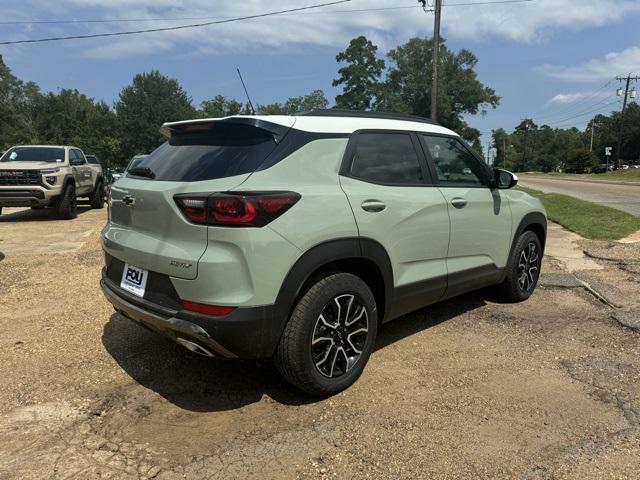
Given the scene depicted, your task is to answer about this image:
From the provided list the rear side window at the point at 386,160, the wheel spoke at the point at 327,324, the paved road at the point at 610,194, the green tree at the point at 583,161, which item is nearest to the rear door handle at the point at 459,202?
the rear side window at the point at 386,160

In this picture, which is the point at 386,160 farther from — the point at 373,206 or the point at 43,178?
the point at 43,178

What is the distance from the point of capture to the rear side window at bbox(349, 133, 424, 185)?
3.48 meters

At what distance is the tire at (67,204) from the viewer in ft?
40.3

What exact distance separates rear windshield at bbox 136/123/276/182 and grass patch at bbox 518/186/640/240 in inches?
318

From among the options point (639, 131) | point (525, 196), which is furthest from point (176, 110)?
point (639, 131)

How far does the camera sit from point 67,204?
1241 cm

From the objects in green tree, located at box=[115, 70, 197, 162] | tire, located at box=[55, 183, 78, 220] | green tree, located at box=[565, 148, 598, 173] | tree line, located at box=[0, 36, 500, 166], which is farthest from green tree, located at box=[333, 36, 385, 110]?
tire, located at box=[55, 183, 78, 220]

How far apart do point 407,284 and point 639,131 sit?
100301mm

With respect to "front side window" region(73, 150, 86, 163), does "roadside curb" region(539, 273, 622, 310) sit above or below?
below

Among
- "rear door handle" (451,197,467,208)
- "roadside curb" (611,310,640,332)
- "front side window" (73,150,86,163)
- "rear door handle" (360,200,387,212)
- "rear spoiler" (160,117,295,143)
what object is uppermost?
"rear spoiler" (160,117,295,143)

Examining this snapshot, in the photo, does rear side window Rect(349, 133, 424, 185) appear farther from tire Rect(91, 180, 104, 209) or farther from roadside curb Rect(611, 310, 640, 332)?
tire Rect(91, 180, 104, 209)

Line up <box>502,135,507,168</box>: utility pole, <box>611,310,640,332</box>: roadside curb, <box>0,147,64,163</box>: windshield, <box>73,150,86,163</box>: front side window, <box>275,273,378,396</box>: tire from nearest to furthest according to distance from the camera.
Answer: <box>275,273,378,396</box>: tire < <box>611,310,640,332</box>: roadside curb < <box>0,147,64,163</box>: windshield < <box>73,150,86,163</box>: front side window < <box>502,135,507,168</box>: utility pole

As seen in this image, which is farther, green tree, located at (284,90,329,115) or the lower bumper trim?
green tree, located at (284,90,329,115)

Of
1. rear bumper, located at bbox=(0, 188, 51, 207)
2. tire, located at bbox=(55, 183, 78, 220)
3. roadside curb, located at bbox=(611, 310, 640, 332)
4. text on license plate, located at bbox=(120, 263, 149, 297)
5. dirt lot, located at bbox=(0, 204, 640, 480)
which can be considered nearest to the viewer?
dirt lot, located at bbox=(0, 204, 640, 480)
